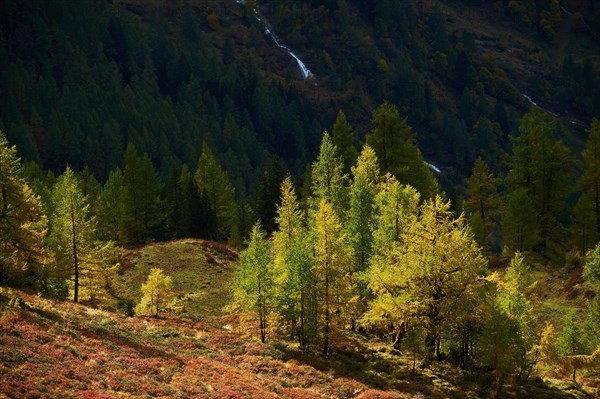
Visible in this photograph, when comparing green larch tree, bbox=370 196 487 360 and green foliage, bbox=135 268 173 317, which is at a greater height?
green larch tree, bbox=370 196 487 360

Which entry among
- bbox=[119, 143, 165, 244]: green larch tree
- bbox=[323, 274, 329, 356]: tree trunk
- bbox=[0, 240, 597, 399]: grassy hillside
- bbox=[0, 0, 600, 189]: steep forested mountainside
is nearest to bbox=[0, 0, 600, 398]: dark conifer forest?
bbox=[323, 274, 329, 356]: tree trunk

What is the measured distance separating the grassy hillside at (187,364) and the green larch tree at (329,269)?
6.79ft

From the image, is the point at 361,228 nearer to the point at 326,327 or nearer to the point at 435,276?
the point at 326,327

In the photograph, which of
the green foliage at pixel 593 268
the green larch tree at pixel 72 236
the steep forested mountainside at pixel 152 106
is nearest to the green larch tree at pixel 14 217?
the green larch tree at pixel 72 236

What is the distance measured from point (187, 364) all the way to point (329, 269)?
954cm

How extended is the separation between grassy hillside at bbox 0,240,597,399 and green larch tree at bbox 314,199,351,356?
2070 mm

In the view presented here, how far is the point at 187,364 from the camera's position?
26.6 meters

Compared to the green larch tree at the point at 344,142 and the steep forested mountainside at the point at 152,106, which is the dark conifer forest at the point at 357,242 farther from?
the steep forested mountainside at the point at 152,106

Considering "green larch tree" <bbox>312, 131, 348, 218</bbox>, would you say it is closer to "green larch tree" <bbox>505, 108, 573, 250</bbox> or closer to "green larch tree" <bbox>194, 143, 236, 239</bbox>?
"green larch tree" <bbox>505, 108, 573, 250</bbox>

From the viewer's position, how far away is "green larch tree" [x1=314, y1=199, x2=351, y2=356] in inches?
1235

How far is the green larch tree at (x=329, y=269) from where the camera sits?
3136 cm

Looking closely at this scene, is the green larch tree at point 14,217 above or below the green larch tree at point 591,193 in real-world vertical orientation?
below

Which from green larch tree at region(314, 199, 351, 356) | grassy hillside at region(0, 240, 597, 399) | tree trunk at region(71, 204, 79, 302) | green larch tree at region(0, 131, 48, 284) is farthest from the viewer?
tree trunk at region(71, 204, 79, 302)

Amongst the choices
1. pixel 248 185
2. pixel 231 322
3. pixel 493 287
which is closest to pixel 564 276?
pixel 493 287
